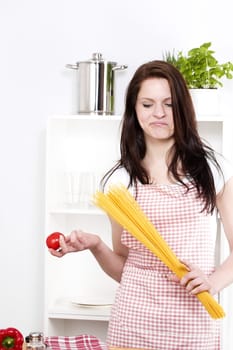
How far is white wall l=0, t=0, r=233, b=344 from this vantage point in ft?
11.0

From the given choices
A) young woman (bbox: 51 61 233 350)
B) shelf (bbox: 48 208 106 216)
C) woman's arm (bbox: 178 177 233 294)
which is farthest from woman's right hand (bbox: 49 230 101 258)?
shelf (bbox: 48 208 106 216)

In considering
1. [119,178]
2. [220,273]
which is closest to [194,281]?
[220,273]

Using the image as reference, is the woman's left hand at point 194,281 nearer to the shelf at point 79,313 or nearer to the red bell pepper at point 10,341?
the red bell pepper at point 10,341

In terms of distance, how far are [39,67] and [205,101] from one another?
0.84 meters

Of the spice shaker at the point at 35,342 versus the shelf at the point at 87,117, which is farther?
the shelf at the point at 87,117

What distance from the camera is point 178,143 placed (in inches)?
90.0

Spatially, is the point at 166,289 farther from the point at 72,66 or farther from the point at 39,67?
the point at 39,67

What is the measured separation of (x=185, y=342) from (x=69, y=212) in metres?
1.14

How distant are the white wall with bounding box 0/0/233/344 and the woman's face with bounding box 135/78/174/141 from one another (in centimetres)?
109

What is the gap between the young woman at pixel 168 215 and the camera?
2207 millimetres

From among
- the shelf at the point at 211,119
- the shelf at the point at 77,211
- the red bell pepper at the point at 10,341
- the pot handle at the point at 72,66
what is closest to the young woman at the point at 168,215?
the red bell pepper at the point at 10,341

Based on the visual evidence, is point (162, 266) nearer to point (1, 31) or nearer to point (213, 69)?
point (213, 69)

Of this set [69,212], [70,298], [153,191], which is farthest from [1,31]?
[153,191]

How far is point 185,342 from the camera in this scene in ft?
7.25
